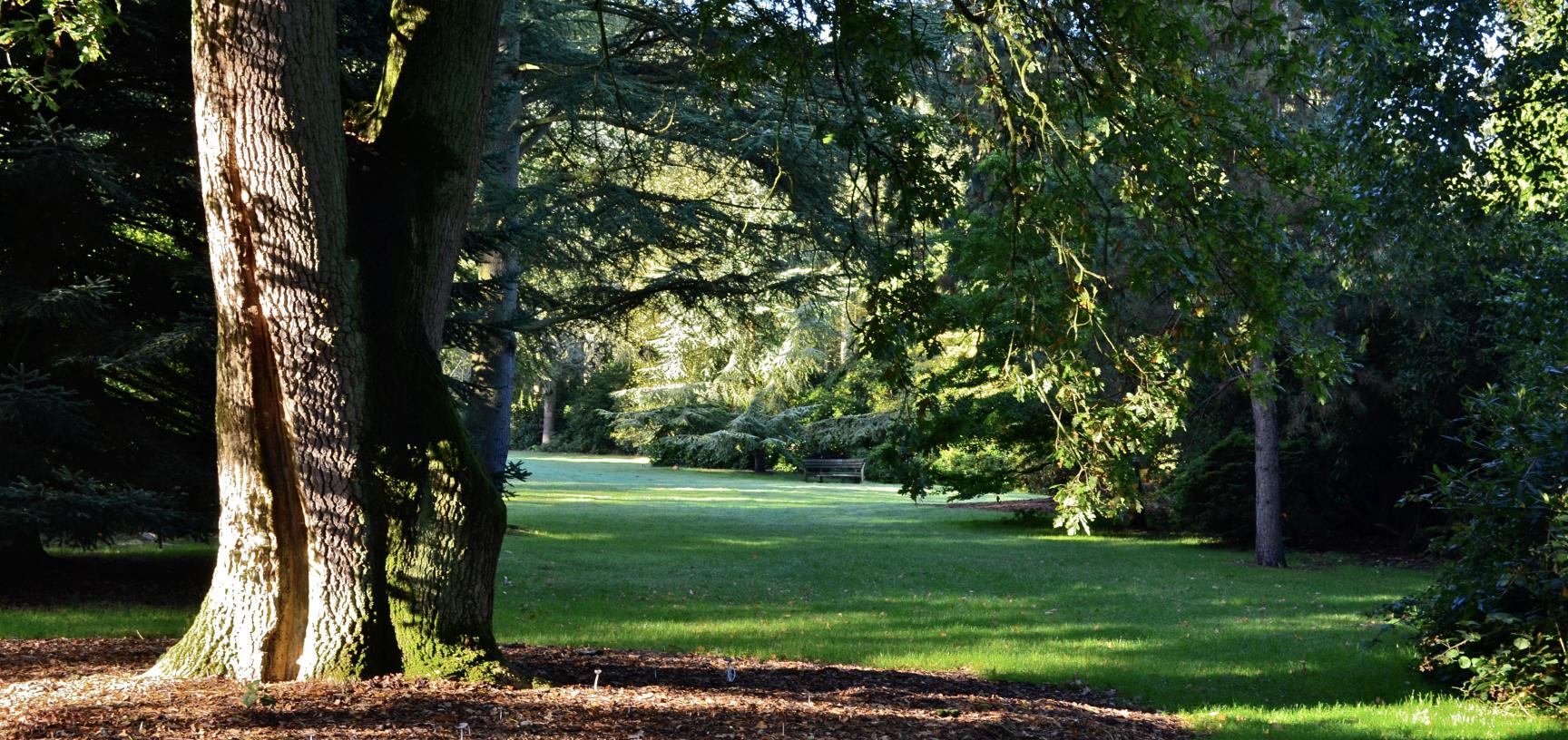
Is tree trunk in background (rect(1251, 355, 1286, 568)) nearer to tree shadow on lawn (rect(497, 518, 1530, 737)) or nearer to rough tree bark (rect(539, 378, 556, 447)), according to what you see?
tree shadow on lawn (rect(497, 518, 1530, 737))

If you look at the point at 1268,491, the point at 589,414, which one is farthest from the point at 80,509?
the point at 589,414

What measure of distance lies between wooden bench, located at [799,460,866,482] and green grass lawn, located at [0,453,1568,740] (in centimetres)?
1852

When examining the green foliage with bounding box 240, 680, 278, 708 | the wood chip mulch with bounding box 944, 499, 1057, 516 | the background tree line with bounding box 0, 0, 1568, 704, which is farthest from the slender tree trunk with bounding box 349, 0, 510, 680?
the wood chip mulch with bounding box 944, 499, 1057, 516

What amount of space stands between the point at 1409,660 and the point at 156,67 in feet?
38.4

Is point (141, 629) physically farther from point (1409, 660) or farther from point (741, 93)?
point (1409, 660)

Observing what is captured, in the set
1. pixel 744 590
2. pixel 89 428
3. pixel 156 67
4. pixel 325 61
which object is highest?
pixel 156 67

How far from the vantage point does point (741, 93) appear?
24.9 feet

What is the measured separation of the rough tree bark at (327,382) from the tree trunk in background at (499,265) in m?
6.62

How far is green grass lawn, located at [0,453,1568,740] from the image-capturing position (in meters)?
8.81

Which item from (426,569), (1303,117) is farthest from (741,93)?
(1303,117)

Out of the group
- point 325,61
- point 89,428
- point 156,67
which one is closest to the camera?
point 325,61

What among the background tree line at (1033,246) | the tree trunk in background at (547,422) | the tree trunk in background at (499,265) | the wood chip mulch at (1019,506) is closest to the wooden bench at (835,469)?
the wood chip mulch at (1019,506)

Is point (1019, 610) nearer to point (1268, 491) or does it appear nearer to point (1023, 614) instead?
point (1023, 614)

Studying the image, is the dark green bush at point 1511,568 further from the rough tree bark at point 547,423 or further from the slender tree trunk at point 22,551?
the rough tree bark at point 547,423
